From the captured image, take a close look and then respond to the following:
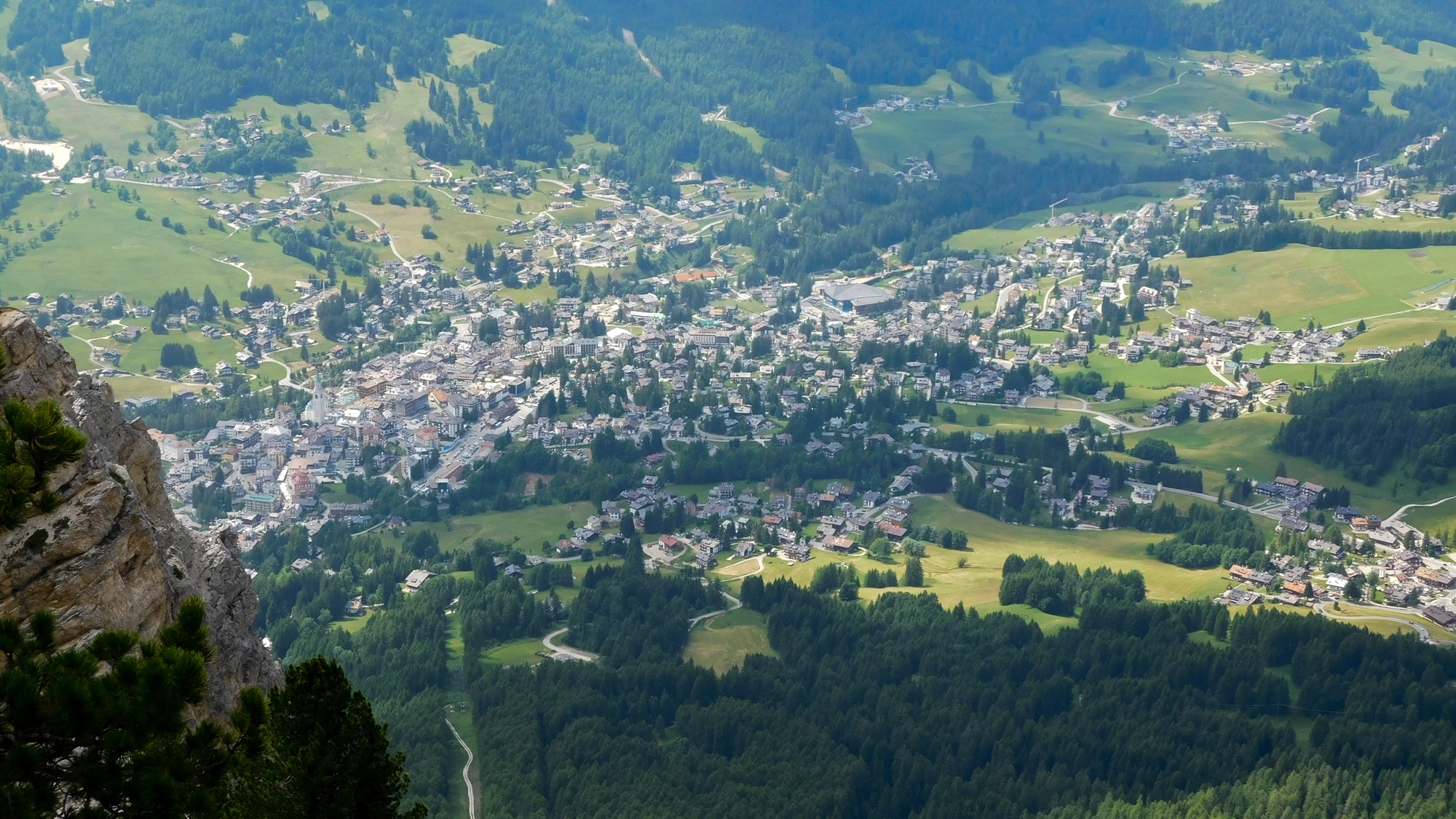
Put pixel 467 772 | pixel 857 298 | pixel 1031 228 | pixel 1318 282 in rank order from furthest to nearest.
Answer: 1. pixel 1031 228
2. pixel 857 298
3. pixel 1318 282
4. pixel 467 772

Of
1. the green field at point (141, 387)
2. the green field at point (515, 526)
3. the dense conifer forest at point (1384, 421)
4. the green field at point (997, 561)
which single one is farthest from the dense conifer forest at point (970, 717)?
the green field at point (141, 387)

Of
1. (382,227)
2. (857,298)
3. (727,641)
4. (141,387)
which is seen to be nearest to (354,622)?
(727,641)

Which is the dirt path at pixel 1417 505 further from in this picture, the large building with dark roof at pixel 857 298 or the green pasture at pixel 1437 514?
the large building with dark roof at pixel 857 298

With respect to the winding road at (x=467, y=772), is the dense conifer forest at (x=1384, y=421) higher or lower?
higher

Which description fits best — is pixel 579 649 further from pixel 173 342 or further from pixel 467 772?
pixel 173 342

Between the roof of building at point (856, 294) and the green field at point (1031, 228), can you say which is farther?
the green field at point (1031, 228)

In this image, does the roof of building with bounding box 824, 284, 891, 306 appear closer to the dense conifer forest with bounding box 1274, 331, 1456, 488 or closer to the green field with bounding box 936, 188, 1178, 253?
the green field with bounding box 936, 188, 1178, 253
